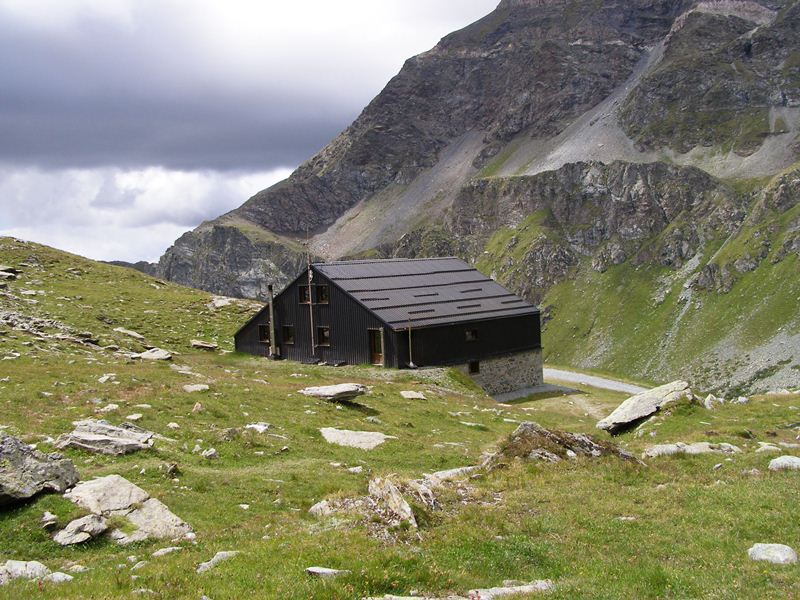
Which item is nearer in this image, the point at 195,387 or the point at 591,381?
the point at 195,387

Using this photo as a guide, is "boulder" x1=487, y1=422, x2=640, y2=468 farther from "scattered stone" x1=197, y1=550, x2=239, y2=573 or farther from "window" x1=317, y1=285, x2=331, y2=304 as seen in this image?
"window" x1=317, y1=285, x2=331, y2=304

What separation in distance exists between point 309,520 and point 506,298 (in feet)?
164

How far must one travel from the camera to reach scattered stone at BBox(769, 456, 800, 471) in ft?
63.3

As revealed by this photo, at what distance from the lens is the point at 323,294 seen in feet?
191

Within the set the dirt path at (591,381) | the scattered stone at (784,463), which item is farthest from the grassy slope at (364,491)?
the dirt path at (591,381)

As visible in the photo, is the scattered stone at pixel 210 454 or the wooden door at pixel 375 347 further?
the wooden door at pixel 375 347

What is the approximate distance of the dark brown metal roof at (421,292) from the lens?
55.4 metres

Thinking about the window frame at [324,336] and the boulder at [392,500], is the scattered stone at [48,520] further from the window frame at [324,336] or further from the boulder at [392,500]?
the window frame at [324,336]

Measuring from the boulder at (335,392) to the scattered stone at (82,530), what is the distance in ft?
59.6

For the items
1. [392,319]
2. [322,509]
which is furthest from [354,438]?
[392,319]

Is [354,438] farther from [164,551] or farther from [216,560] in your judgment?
[216,560]

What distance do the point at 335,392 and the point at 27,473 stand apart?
1836 cm

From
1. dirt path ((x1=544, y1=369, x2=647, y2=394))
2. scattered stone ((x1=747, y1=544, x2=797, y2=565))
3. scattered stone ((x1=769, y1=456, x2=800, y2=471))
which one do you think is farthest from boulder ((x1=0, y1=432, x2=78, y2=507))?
dirt path ((x1=544, y1=369, x2=647, y2=394))

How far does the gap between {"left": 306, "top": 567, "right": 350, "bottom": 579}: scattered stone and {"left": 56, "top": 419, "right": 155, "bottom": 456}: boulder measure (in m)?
10.3
